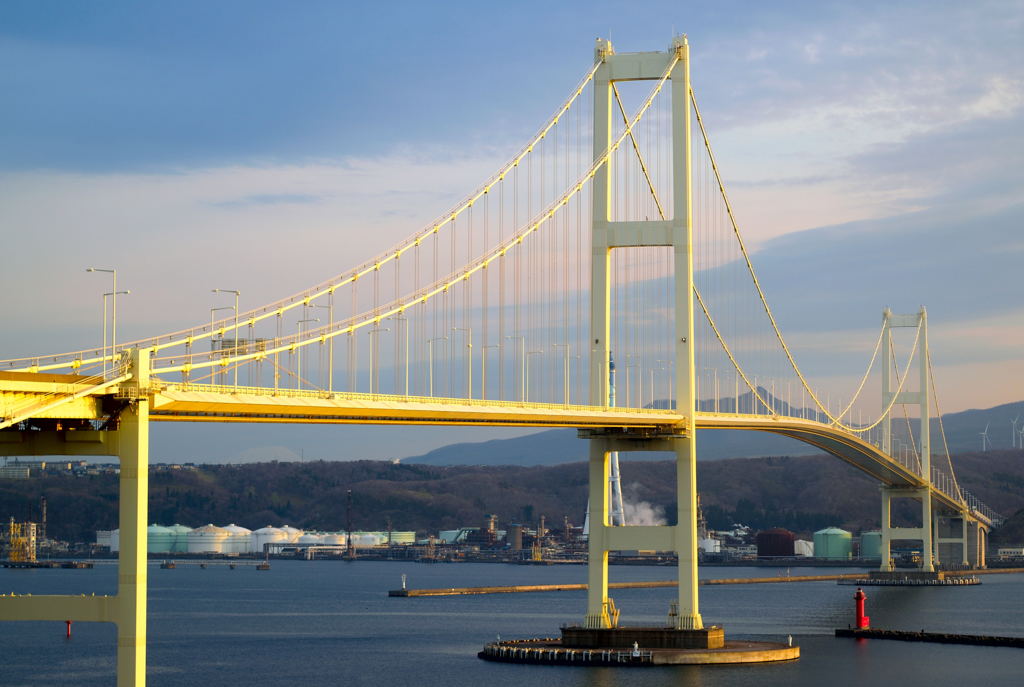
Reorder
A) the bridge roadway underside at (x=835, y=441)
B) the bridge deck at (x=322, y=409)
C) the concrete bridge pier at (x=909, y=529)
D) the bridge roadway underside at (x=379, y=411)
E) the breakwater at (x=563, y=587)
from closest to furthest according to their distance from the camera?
the bridge deck at (x=322, y=409)
the bridge roadway underside at (x=379, y=411)
the bridge roadway underside at (x=835, y=441)
the breakwater at (x=563, y=587)
the concrete bridge pier at (x=909, y=529)

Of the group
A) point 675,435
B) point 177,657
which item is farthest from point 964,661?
point 177,657

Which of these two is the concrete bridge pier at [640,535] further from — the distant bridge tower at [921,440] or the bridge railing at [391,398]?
the distant bridge tower at [921,440]

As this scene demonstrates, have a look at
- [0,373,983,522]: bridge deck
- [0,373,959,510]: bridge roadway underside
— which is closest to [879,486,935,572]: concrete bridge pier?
[0,373,983,522]: bridge deck

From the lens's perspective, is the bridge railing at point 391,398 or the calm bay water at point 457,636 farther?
the calm bay water at point 457,636

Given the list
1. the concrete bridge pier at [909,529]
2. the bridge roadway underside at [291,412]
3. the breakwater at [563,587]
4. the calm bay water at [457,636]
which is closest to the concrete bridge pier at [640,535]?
the bridge roadway underside at [291,412]

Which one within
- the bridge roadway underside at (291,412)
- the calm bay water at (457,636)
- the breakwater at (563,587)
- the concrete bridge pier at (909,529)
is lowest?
the breakwater at (563,587)

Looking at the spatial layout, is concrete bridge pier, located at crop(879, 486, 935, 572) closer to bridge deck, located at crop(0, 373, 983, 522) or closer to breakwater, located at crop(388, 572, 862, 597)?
breakwater, located at crop(388, 572, 862, 597)
